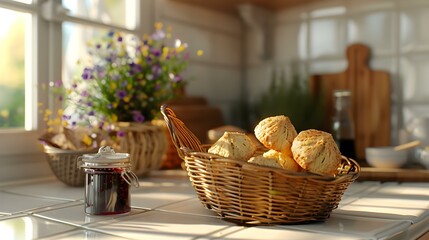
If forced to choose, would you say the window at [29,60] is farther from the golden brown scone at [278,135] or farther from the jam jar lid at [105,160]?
the golden brown scone at [278,135]

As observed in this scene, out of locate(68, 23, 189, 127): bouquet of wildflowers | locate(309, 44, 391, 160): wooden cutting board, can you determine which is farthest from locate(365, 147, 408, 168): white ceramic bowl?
locate(68, 23, 189, 127): bouquet of wildflowers

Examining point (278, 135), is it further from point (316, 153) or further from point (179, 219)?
point (179, 219)

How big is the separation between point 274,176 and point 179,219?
184 millimetres

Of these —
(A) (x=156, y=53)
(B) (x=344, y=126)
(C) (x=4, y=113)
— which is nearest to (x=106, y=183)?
(A) (x=156, y=53)

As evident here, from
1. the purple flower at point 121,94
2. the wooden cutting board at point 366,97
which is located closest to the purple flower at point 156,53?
the purple flower at point 121,94

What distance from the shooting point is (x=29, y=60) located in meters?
1.29

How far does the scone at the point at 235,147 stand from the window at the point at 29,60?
63 cm

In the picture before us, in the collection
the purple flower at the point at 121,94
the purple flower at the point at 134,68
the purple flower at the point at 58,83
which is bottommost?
the purple flower at the point at 121,94

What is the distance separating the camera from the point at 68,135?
3.89 ft

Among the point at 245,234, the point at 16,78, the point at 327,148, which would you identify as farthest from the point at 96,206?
the point at 16,78

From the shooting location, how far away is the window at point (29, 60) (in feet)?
4.13

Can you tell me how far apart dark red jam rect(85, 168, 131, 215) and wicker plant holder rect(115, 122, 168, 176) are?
1.20 ft

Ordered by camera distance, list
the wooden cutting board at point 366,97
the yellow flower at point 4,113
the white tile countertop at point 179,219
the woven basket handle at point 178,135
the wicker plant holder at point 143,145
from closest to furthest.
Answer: the white tile countertop at point 179,219, the woven basket handle at point 178,135, the wicker plant holder at point 143,145, the yellow flower at point 4,113, the wooden cutting board at point 366,97

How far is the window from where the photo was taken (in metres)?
1.26
